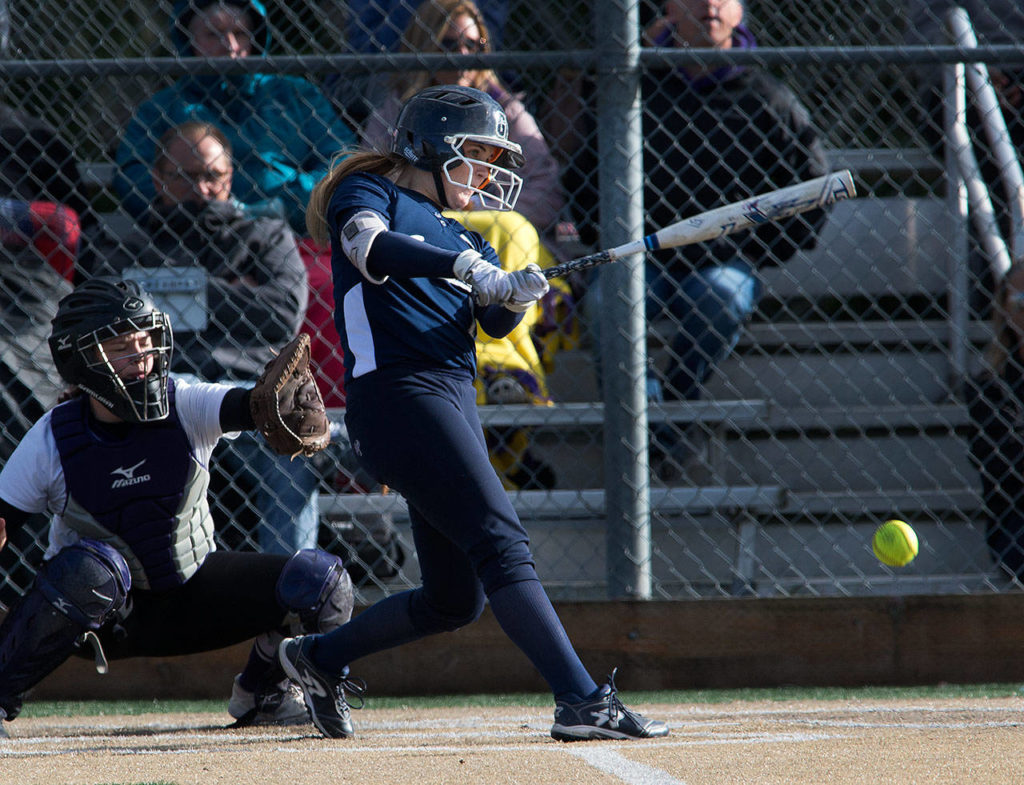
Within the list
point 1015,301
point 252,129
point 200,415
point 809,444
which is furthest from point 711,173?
point 200,415

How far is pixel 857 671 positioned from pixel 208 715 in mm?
2003

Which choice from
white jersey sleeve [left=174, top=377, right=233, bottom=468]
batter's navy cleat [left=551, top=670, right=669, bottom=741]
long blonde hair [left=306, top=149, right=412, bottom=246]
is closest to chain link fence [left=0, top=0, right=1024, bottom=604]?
long blonde hair [left=306, top=149, right=412, bottom=246]

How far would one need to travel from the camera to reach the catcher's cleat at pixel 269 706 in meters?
3.38

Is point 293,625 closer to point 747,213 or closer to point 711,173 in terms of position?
point 747,213

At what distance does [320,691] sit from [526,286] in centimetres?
117

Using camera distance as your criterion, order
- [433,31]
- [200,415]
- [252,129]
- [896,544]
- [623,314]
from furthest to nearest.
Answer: [252,129], [433,31], [896,544], [623,314], [200,415]

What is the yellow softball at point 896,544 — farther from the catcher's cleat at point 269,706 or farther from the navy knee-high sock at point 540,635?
the catcher's cleat at point 269,706

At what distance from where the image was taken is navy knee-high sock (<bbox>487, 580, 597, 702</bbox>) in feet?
9.01

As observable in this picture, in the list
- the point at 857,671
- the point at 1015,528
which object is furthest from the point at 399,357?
the point at 1015,528

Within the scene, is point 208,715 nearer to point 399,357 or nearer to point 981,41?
point 399,357

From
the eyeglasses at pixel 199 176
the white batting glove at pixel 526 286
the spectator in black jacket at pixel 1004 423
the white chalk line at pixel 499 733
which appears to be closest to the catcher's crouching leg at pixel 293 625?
the white chalk line at pixel 499 733

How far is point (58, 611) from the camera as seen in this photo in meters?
3.02

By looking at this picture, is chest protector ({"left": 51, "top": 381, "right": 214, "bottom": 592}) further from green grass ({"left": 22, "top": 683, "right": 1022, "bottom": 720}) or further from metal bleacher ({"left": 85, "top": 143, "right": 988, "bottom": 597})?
metal bleacher ({"left": 85, "top": 143, "right": 988, "bottom": 597})

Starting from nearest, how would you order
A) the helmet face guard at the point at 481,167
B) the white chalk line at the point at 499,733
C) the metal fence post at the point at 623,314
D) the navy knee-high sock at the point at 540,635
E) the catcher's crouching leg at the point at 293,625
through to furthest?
the navy knee-high sock at the point at 540,635 → the white chalk line at the point at 499,733 → the helmet face guard at the point at 481,167 → the catcher's crouching leg at the point at 293,625 → the metal fence post at the point at 623,314
